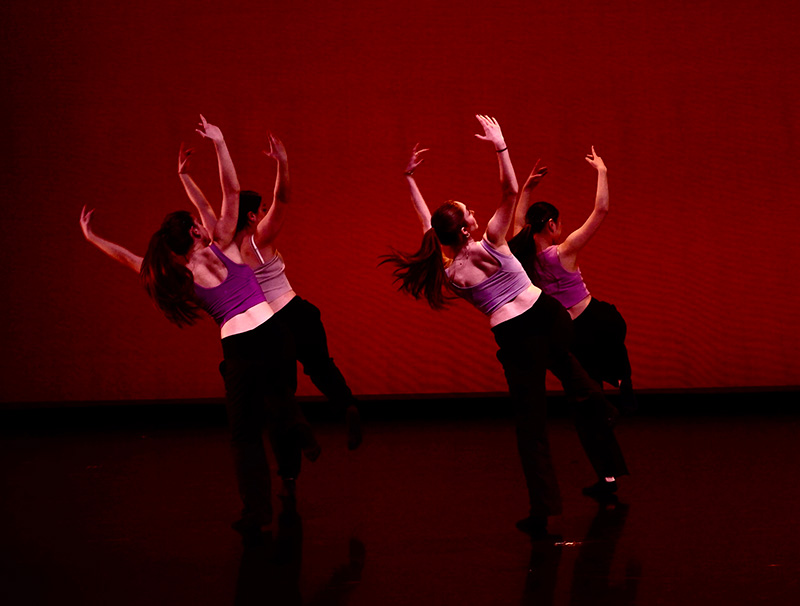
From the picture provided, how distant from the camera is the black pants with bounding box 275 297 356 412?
3.87 metres

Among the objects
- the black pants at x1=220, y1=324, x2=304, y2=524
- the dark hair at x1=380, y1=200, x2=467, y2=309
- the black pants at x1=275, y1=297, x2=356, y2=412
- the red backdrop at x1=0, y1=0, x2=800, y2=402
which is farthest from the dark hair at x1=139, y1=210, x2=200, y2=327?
the red backdrop at x1=0, y1=0, x2=800, y2=402

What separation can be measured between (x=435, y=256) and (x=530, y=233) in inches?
25.8

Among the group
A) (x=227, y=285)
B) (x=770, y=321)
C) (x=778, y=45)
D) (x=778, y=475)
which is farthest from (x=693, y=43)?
(x=227, y=285)

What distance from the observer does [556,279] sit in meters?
3.69

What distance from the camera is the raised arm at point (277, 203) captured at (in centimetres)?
351

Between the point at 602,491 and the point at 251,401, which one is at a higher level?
the point at 251,401

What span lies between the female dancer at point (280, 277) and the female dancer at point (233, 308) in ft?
1.38

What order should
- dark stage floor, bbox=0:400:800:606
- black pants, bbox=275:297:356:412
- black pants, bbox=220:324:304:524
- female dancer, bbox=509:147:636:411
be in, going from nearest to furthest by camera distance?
dark stage floor, bbox=0:400:800:606 → black pants, bbox=220:324:304:524 → female dancer, bbox=509:147:636:411 → black pants, bbox=275:297:356:412

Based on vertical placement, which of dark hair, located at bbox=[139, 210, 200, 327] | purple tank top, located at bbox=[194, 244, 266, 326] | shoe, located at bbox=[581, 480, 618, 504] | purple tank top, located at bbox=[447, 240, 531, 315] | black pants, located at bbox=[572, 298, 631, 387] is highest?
dark hair, located at bbox=[139, 210, 200, 327]

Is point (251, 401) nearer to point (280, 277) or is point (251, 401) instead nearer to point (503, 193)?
point (280, 277)

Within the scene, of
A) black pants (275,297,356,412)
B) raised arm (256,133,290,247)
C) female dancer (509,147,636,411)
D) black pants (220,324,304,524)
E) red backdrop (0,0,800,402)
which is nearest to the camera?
black pants (220,324,304,524)

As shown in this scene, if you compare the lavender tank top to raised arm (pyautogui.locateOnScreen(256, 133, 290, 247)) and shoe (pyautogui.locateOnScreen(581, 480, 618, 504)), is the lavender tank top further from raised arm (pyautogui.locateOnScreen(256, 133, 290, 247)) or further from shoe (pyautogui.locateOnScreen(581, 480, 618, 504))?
shoe (pyautogui.locateOnScreen(581, 480, 618, 504))

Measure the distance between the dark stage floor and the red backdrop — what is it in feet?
3.15

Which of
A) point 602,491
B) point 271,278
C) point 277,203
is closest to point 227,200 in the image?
point 277,203
